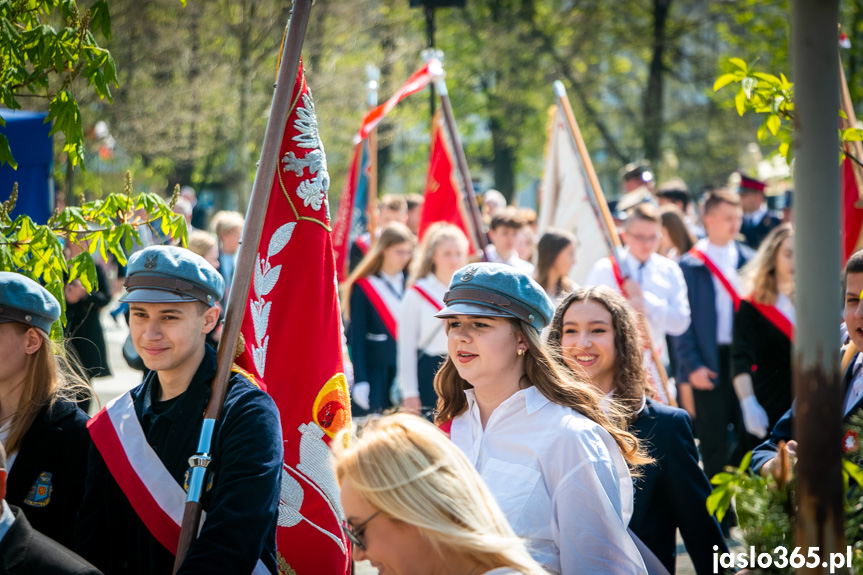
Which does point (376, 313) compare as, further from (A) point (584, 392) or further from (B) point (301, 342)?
(A) point (584, 392)

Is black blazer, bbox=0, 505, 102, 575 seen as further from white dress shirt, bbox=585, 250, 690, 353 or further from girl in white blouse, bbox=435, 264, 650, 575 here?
white dress shirt, bbox=585, 250, 690, 353

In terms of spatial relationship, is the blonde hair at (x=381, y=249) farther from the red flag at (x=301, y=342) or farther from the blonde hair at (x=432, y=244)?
the red flag at (x=301, y=342)

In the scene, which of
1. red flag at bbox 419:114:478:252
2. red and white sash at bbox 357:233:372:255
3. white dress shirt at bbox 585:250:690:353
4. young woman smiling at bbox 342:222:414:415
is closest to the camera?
white dress shirt at bbox 585:250:690:353

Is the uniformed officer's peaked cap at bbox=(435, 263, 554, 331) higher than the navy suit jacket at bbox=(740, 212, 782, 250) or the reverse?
the reverse

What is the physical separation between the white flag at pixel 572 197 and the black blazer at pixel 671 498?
3941 millimetres

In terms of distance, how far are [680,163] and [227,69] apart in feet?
47.7

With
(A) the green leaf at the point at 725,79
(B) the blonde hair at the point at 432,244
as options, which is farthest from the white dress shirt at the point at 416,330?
(A) the green leaf at the point at 725,79

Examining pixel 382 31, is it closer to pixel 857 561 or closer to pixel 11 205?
pixel 11 205

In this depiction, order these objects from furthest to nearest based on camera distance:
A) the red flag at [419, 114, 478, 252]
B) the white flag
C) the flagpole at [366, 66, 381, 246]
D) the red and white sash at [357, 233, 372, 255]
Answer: the red and white sash at [357, 233, 372, 255], the flagpole at [366, 66, 381, 246], the red flag at [419, 114, 478, 252], the white flag

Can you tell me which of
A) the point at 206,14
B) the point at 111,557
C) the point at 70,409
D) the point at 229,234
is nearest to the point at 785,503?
the point at 111,557

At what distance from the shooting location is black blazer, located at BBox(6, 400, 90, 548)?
327cm

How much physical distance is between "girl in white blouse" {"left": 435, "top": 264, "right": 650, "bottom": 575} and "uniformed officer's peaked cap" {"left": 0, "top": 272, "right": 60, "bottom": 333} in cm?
148

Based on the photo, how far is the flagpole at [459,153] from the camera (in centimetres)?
798

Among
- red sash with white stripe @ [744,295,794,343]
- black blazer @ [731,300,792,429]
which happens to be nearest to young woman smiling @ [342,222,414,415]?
black blazer @ [731,300,792,429]
